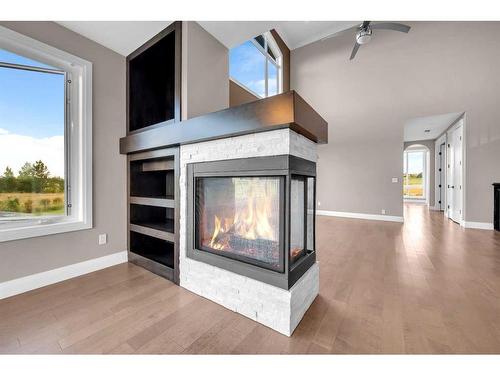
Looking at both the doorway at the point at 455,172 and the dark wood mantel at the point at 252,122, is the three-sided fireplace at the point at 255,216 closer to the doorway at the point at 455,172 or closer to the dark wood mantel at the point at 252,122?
the dark wood mantel at the point at 252,122

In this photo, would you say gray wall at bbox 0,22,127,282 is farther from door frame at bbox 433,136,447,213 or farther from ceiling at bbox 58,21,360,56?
door frame at bbox 433,136,447,213

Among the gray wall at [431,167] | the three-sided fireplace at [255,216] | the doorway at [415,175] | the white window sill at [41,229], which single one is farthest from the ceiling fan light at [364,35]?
the doorway at [415,175]

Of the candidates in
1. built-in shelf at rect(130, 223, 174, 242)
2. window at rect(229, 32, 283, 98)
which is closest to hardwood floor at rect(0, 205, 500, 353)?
built-in shelf at rect(130, 223, 174, 242)

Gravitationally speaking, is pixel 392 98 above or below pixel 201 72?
above

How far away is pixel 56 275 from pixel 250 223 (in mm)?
2001

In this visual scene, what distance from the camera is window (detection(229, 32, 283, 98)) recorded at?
3.71 m

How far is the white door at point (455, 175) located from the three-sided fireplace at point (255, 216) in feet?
17.4

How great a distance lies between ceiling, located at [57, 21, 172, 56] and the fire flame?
6.52 ft

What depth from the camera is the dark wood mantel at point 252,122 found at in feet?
4.28

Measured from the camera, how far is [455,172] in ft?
17.6

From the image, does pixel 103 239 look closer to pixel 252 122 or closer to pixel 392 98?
pixel 252 122

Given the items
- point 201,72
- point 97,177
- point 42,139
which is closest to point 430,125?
point 201,72
